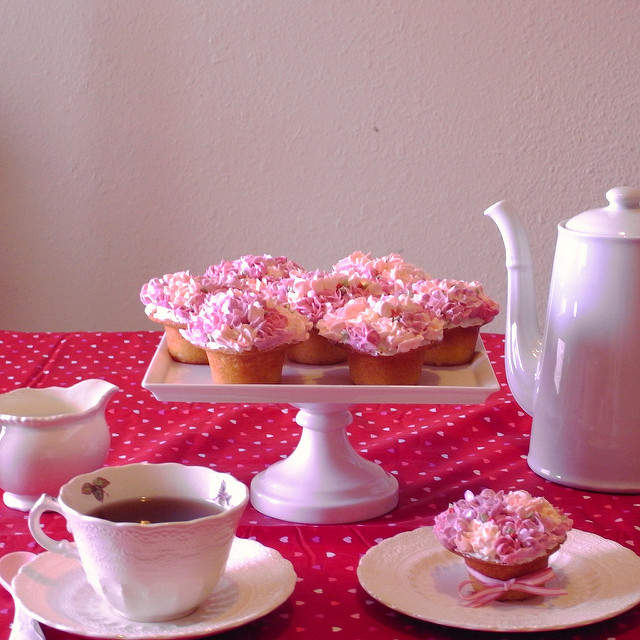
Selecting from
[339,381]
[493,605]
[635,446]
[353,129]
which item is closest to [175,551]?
[493,605]

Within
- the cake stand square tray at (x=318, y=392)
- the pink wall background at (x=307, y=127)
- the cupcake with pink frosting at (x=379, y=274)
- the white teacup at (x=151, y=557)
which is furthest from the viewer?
the pink wall background at (x=307, y=127)

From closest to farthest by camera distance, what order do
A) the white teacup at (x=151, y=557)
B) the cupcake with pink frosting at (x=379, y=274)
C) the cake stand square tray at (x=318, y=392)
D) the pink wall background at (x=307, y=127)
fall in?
the white teacup at (x=151, y=557)
the cake stand square tray at (x=318, y=392)
the cupcake with pink frosting at (x=379, y=274)
the pink wall background at (x=307, y=127)

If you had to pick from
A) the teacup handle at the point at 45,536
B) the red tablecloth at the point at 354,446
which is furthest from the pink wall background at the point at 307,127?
the teacup handle at the point at 45,536

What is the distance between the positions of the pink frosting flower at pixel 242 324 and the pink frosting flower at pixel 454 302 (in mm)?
126

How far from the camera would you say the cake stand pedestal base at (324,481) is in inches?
33.1

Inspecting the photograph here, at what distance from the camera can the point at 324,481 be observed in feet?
2.87

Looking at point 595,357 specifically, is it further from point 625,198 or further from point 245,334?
point 245,334

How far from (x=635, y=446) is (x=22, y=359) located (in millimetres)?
799

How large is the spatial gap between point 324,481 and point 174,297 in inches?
8.9

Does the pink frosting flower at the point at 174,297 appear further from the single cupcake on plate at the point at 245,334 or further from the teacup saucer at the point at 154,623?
the teacup saucer at the point at 154,623

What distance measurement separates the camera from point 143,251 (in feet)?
8.50

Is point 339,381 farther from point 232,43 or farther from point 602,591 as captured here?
point 232,43

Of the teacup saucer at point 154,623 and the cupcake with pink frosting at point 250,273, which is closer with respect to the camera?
the teacup saucer at point 154,623

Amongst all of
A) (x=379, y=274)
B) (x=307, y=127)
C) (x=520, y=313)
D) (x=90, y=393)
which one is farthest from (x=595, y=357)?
(x=307, y=127)
